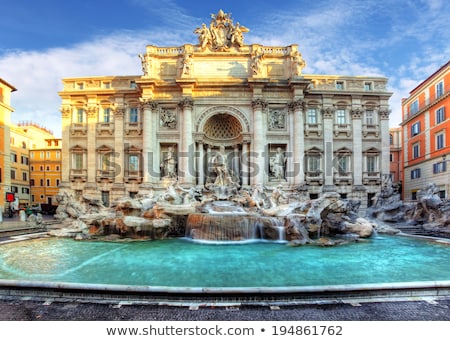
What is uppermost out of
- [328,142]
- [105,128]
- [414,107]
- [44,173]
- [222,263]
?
[414,107]

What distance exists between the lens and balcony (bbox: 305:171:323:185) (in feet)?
77.4

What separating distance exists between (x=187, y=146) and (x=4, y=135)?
61.6 feet

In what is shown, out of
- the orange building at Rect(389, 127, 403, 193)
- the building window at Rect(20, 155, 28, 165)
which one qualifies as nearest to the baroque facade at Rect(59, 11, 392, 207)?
the orange building at Rect(389, 127, 403, 193)

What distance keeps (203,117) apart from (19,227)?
15.2 meters

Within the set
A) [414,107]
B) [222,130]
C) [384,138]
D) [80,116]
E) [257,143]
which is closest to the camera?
[257,143]

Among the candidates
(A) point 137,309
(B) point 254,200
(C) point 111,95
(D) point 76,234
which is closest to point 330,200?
(B) point 254,200

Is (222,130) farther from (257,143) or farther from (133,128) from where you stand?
(133,128)

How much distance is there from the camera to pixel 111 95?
2444cm

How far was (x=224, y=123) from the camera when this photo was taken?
24484 millimetres

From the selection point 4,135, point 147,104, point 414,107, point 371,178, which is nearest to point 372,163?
point 371,178

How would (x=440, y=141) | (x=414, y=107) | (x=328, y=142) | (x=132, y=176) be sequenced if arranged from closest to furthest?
(x=132, y=176) < (x=328, y=142) < (x=440, y=141) < (x=414, y=107)

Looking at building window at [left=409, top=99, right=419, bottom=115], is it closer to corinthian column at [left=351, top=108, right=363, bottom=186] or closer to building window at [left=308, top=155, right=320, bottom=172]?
corinthian column at [left=351, top=108, right=363, bottom=186]

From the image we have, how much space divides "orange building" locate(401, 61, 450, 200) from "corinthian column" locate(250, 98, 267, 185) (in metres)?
15.1
